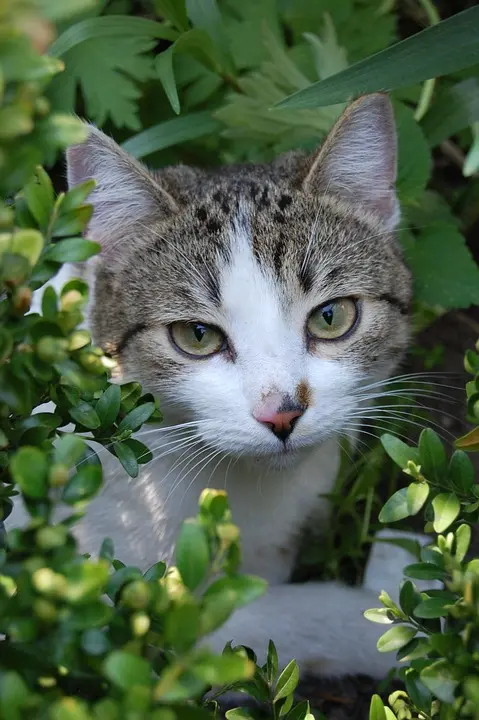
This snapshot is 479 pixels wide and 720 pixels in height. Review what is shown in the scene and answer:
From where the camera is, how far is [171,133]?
1815 millimetres

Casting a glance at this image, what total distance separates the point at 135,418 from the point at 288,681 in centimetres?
38

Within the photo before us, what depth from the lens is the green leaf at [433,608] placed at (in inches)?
34.2

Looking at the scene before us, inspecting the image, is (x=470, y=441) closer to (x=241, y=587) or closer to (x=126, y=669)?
(x=241, y=587)

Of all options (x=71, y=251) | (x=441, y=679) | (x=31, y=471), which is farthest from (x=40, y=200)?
(x=441, y=679)

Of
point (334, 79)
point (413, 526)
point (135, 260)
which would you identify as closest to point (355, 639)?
point (413, 526)

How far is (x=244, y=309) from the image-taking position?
123 centimetres

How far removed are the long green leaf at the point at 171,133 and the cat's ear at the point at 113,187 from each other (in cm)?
40

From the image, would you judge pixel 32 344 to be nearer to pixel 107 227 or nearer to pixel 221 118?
pixel 107 227

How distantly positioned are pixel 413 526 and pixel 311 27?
1.32 meters

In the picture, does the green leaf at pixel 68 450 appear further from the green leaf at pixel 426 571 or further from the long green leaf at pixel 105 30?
the long green leaf at pixel 105 30

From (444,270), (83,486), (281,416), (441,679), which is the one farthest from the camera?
(444,270)

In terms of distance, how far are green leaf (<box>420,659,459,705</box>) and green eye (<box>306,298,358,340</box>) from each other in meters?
0.62

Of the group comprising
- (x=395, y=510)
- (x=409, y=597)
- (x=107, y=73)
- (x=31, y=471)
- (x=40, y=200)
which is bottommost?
(x=409, y=597)

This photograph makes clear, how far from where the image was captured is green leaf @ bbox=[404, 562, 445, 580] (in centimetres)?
89
